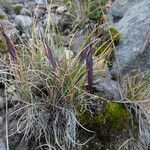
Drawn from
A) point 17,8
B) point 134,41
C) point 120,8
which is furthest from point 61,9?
A: point 134,41

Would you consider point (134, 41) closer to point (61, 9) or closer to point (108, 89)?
point (108, 89)

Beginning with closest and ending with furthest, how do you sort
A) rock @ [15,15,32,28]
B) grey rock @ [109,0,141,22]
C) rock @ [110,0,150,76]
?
1. rock @ [110,0,150,76]
2. rock @ [15,15,32,28]
3. grey rock @ [109,0,141,22]

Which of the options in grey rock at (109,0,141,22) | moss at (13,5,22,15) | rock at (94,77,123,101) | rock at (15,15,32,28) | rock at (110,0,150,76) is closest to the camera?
rock at (94,77,123,101)

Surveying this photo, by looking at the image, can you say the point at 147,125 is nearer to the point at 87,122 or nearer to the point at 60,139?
the point at 87,122

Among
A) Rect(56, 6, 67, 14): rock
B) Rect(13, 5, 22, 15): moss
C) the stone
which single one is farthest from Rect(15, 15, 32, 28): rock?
Rect(56, 6, 67, 14): rock

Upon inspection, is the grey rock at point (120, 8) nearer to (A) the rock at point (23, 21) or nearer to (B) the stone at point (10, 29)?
(A) the rock at point (23, 21)

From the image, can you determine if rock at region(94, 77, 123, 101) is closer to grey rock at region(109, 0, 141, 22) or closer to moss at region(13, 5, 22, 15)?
grey rock at region(109, 0, 141, 22)

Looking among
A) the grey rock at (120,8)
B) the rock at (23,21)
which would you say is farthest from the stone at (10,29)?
the grey rock at (120,8)
